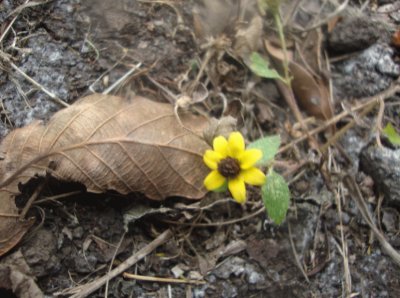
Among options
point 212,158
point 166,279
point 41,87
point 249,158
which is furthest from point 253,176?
point 41,87

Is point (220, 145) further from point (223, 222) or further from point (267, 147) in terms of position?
point (223, 222)

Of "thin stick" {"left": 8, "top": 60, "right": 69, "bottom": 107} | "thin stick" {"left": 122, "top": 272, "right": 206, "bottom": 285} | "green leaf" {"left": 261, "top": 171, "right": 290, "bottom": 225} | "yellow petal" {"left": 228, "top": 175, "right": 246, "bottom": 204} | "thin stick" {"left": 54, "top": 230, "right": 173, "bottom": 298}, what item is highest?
"thin stick" {"left": 8, "top": 60, "right": 69, "bottom": 107}

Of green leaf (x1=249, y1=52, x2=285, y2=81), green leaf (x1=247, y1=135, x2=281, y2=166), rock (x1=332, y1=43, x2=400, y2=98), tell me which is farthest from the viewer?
rock (x1=332, y1=43, x2=400, y2=98)

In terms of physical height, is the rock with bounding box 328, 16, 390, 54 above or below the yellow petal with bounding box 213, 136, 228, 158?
above

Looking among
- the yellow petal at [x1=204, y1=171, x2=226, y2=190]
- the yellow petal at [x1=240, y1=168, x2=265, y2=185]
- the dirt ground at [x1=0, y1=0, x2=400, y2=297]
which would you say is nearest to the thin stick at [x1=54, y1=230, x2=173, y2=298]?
the dirt ground at [x1=0, y1=0, x2=400, y2=297]

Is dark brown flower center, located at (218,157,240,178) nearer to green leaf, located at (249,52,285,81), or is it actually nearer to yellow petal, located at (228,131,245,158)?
yellow petal, located at (228,131,245,158)

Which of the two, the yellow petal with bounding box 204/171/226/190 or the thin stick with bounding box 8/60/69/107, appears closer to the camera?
the yellow petal with bounding box 204/171/226/190

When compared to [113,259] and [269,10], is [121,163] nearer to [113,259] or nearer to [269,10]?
[113,259]
